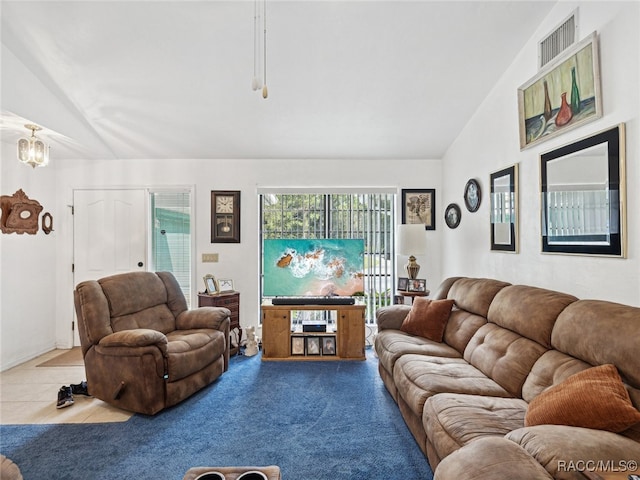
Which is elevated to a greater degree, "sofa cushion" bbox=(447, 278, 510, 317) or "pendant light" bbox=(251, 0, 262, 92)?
"pendant light" bbox=(251, 0, 262, 92)

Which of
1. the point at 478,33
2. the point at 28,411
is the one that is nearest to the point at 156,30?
the point at 478,33

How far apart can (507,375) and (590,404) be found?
702 millimetres

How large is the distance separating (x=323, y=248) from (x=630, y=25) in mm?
3029

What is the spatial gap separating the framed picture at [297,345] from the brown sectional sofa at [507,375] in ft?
3.61

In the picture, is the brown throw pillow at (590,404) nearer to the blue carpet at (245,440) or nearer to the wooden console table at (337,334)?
the blue carpet at (245,440)

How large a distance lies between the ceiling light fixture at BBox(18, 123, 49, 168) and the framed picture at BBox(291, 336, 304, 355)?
302 cm

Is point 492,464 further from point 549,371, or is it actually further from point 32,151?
point 32,151

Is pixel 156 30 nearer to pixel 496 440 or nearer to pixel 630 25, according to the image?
pixel 630 25

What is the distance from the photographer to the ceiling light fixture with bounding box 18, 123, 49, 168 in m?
3.05

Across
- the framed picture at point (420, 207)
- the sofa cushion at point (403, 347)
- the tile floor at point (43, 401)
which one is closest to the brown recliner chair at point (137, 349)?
the tile floor at point (43, 401)

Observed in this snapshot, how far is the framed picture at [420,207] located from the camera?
433cm

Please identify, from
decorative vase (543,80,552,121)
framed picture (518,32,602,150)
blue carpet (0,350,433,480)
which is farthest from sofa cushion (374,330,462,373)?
decorative vase (543,80,552,121)

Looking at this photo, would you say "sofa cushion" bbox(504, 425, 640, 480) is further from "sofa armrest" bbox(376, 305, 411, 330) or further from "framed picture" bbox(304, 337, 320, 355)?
"framed picture" bbox(304, 337, 320, 355)

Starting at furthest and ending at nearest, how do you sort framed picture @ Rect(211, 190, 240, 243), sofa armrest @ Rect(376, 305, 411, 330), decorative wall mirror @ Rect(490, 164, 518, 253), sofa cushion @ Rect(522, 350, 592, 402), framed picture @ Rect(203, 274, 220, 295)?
framed picture @ Rect(211, 190, 240, 243) → framed picture @ Rect(203, 274, 220, 295) → sofa armrest @ Rect(376, 305, 411, 330) → decorative wall mirror @ Rect(490, 164, 518, 253) → sofa cushion @ Rect(522, 350, 592, 402)
